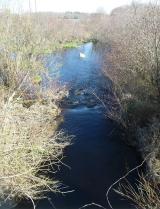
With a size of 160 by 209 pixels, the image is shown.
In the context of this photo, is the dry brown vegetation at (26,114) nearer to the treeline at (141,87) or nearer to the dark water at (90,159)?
the dark water at (90,159)

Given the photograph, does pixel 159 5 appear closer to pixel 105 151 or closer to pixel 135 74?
pixel 135 74

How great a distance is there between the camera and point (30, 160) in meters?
11.8

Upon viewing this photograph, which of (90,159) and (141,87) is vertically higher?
(141,87)

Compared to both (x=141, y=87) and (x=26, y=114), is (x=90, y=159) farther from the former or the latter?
(x=141, y=87)

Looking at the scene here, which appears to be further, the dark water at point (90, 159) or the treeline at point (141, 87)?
the treeline at point (141, 87)

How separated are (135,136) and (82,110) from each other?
4.72m

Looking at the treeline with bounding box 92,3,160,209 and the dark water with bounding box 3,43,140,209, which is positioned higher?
the treeline with bounding box 92,3,160,209

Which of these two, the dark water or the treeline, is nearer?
the dark water

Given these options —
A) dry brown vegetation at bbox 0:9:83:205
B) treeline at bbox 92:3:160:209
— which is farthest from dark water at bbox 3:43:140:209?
treeline at bbox 92:3:160:209

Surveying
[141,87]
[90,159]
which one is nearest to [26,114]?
[90,159]

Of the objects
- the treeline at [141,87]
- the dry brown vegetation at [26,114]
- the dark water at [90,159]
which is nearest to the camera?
the dry brown vegetation at [26,114]

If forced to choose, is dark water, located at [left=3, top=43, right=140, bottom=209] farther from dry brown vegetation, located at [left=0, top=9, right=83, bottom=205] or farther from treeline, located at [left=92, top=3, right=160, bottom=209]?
treeline, located at [left=92, top=3, right=160, bottom=209]

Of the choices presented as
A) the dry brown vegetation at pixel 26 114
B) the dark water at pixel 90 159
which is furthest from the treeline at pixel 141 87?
A: the dry brown vegetation at pixel 26 114

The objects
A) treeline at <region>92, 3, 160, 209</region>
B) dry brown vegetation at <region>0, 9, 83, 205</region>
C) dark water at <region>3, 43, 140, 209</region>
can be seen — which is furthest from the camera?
treeline at <region>92, 3, 160, 209</region>
